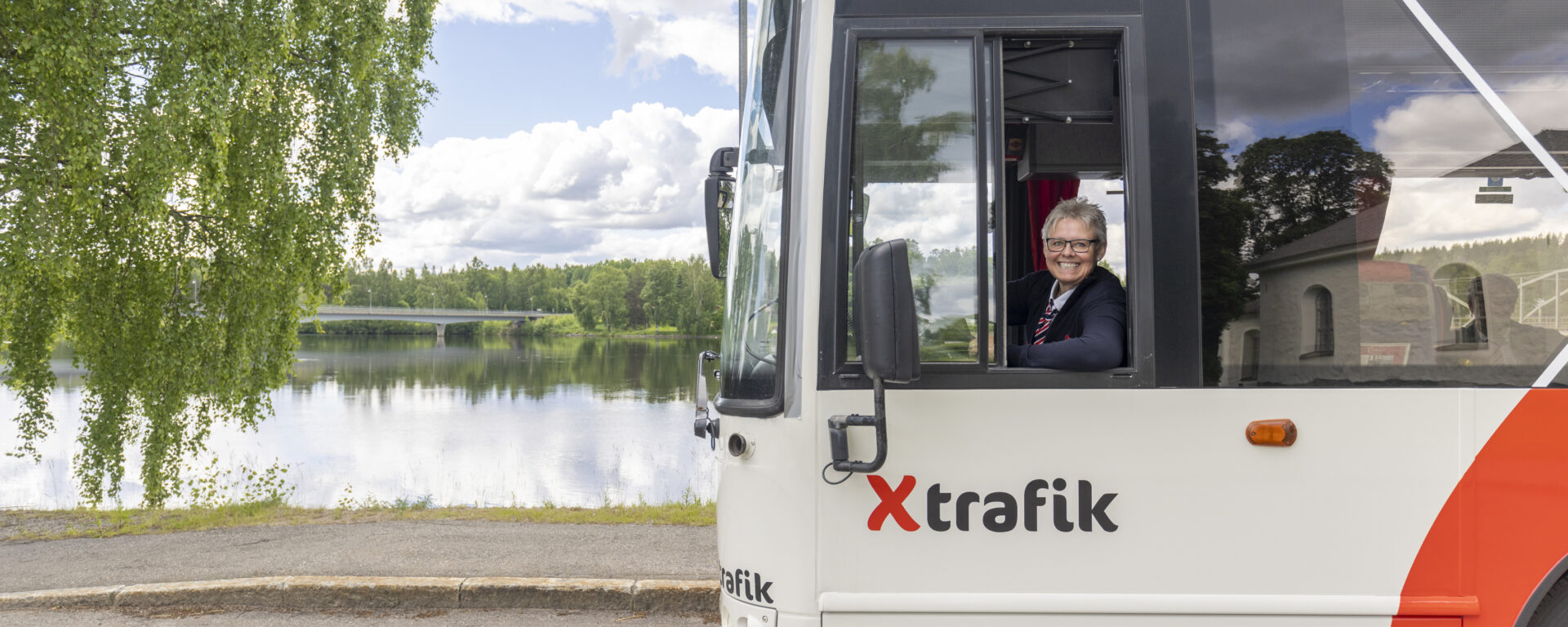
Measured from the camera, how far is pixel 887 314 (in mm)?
2432

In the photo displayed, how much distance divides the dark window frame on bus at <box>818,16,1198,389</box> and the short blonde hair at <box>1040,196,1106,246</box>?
342 mm

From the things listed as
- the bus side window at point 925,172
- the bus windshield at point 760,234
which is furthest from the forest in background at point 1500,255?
the bus windshield at point 760,234

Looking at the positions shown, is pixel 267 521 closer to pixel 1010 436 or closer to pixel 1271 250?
pixel 1010 436

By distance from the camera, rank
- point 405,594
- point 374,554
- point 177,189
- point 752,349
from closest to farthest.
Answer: point 752,349 → point 405,594 → point 374,554 → point 177,189

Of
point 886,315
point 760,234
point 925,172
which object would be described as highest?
point 925,172

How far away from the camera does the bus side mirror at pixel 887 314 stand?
2.42 metres

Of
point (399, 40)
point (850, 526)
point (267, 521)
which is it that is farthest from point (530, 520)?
point (399, 40)

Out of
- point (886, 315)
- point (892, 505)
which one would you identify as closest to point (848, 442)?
point (892, 505)

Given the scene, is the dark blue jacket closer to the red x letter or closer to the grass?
the red x letter

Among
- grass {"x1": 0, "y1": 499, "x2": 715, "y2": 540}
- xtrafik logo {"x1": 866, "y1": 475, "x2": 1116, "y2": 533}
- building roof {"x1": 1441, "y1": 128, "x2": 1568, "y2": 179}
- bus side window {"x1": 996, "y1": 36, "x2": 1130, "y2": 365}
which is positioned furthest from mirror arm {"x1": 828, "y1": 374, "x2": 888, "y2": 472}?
grass {"x1": 0, "y1": 499, "x2": 715, "y2": 540}

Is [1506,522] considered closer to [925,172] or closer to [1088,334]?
[1088,334]

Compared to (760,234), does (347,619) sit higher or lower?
lower

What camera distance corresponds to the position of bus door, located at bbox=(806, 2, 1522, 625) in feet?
8.79

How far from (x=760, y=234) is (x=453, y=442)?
1927 cm
